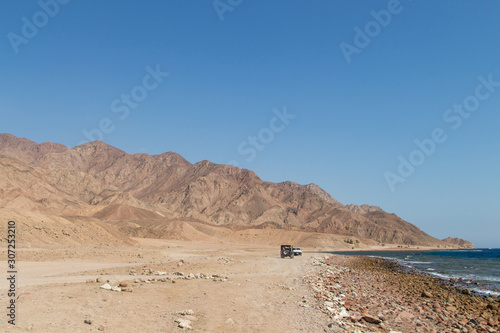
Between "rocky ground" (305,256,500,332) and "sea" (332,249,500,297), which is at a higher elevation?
"rocky ground" (305,256,500,332)

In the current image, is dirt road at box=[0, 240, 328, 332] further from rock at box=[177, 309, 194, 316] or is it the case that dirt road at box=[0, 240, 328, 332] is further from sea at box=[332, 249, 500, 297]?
sea at box=[332, 249, 500, 297]

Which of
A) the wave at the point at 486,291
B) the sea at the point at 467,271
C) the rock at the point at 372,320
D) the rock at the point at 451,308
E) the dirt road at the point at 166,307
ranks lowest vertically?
the sea at the point at 467,271

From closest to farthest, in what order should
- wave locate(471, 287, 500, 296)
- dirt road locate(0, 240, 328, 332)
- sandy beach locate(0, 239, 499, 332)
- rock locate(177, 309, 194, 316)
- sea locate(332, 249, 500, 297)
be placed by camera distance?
dirt road locate(0, 240, 328, 332), sandy beach locate(0, 239, 499, 332), rock locate(177, 309, 194, 316), wave locate(471, 287, 500, 296), sea locate(332, 249, 500, 297)

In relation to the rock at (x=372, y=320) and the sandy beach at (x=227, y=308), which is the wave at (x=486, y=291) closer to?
the sandy beach at (x=227, y=308)

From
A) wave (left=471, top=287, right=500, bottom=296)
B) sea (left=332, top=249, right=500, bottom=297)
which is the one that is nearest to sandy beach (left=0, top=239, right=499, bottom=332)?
wave (left=471, top=287, right=500, bottom=296)

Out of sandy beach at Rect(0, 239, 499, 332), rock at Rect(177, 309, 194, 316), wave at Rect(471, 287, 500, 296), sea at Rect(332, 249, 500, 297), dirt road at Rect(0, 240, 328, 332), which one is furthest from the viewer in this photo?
sea at Rect(332, 249, 500, 297)

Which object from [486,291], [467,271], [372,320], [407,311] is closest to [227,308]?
[372,320]

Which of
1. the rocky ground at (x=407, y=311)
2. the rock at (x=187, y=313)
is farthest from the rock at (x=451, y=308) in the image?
the rock at (x=187, y=313)

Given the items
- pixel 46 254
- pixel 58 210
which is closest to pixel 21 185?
pixel 58 210

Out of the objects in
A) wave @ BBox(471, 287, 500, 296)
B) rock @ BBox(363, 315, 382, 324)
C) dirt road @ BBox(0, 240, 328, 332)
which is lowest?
wave @ BBox(471, 287, 500, 296)

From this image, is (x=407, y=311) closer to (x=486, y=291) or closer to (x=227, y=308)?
(x=227, y=308)

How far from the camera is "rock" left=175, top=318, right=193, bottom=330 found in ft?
32.9

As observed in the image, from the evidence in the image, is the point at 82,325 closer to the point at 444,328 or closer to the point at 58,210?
the point at 444,328

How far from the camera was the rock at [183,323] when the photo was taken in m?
10.0
